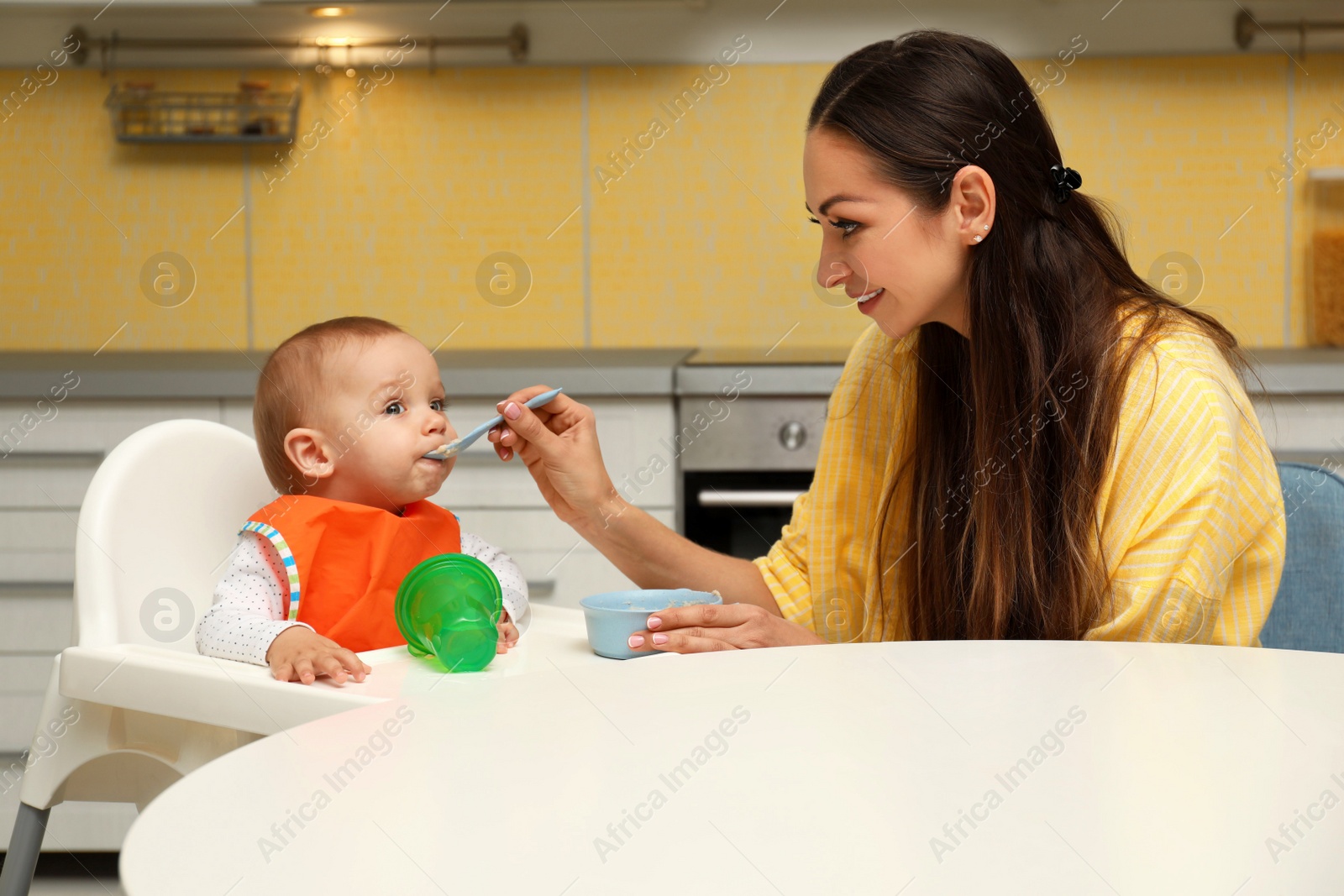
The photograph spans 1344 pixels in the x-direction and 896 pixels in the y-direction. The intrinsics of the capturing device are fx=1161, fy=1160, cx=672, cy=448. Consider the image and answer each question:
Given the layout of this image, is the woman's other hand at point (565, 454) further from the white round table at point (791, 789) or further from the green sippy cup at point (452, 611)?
the white round table at point (791, 789)

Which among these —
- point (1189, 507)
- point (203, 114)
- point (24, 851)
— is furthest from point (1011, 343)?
point (203, 114)

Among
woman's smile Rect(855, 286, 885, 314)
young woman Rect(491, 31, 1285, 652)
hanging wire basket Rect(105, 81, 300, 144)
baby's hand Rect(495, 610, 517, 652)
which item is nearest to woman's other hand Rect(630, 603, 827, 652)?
young woman Rect(491, 31, 1285, 652)

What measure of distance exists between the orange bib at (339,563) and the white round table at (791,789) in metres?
0.35

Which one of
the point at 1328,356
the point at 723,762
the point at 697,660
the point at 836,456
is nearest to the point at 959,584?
the point at 836,456

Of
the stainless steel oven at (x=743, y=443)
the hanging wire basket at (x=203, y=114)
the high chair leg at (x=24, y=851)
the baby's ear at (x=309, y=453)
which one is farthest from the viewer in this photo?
the hanging wire basket at (x=203, y=114)

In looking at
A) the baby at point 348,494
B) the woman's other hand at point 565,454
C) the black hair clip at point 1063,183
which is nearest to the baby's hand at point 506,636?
the baby at point 348,494

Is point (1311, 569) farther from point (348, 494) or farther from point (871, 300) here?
point (348, 494)

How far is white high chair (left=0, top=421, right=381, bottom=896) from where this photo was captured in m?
0.84

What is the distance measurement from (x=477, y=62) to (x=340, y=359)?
161 centimetres

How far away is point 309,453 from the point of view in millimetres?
1172

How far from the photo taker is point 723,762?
59cm

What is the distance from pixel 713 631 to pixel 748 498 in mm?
1074

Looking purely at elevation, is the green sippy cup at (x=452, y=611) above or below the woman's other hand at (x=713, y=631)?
above

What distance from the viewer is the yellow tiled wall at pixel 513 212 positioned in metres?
2.59
